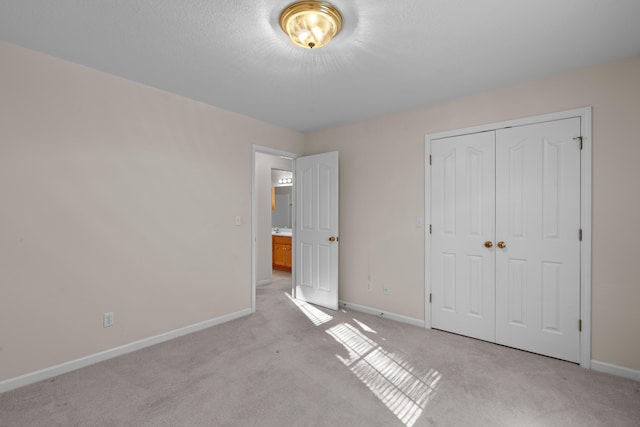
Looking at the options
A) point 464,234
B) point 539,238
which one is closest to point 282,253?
point 464,234

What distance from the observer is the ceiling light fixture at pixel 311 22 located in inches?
67.6

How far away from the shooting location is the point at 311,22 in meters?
1.80

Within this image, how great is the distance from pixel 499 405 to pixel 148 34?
3.40 m

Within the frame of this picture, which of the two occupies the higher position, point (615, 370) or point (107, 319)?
point (107, 319)

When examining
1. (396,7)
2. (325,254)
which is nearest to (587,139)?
(396,7)

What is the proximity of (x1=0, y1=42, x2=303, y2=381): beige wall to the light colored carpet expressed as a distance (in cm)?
37

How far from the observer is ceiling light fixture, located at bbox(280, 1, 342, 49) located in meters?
1.72

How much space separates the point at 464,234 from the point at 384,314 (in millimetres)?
1360

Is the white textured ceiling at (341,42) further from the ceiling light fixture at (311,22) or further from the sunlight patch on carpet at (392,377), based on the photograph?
the sunlight patch on carpet at (392,377)

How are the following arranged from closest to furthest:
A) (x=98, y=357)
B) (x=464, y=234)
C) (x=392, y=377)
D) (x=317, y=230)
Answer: (x=392, y=377)
(x=98, y=357)
(x=464, y=234)
(x=317, y=230)

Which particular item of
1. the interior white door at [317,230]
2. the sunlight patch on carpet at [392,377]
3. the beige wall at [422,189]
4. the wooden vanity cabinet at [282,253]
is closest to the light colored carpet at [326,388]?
the sunlight patch on carpet at [392,377]

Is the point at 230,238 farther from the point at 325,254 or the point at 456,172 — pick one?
the point at 456,172

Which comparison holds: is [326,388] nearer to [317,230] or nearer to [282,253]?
[317,230]

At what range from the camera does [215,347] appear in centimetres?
284
